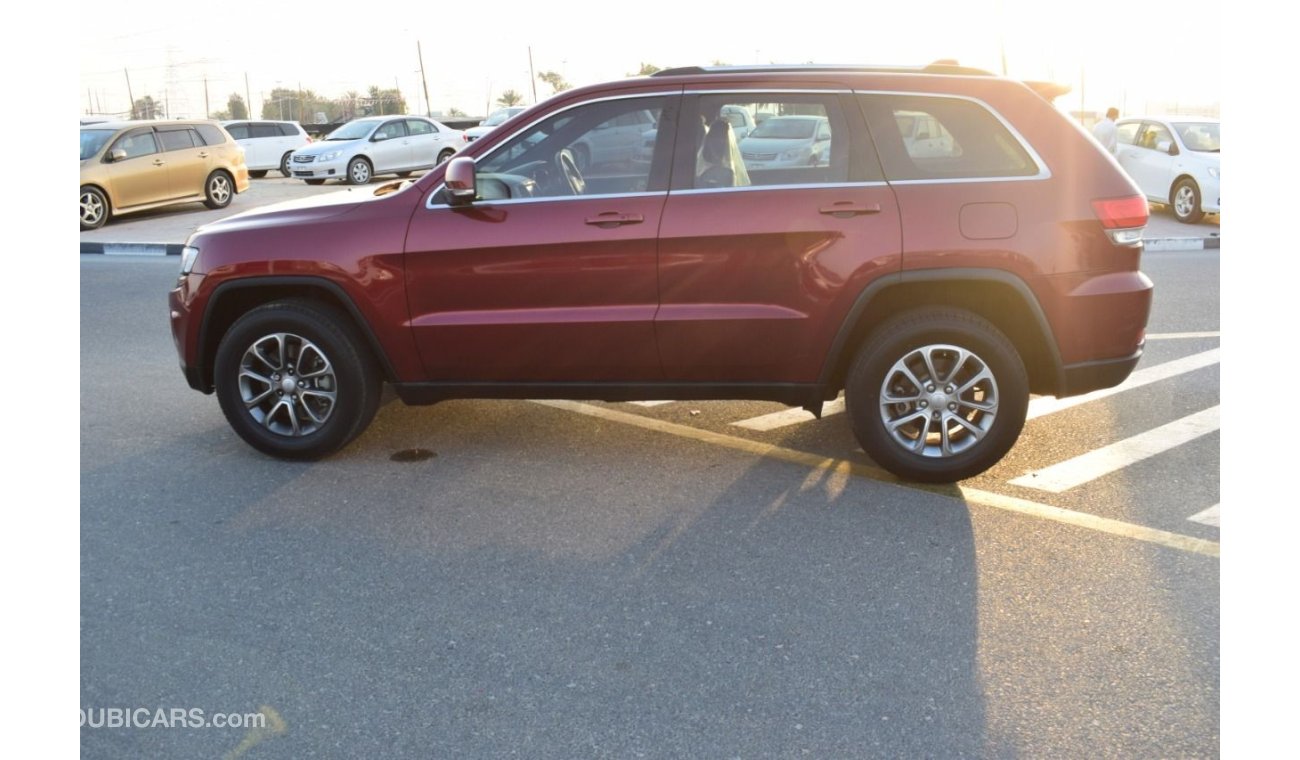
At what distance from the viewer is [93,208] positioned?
17.8 m

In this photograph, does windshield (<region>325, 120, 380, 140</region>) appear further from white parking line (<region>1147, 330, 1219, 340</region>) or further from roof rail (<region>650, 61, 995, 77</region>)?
roof rail (<region>650, 61, 995, 77</region>)

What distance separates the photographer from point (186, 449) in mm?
6191

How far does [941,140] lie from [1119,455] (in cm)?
181

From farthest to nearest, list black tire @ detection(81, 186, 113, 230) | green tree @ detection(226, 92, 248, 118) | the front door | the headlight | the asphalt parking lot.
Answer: green tree @ detection(226, 92, 248, 118) → black tire @ detection(81, 186, 113, 230) → the headlight → the front door → the asphalt parking lot

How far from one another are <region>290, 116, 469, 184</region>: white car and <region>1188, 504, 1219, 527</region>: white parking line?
22.1 metres

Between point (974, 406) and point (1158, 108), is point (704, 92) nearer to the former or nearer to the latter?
point (974, 406)

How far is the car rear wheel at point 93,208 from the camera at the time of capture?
17.6 m

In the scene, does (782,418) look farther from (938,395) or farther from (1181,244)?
(1181,244)

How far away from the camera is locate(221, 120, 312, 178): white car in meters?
29.8

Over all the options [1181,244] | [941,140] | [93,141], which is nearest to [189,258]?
[941,140]

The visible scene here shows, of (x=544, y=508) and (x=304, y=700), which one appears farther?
(x=544, y=508)

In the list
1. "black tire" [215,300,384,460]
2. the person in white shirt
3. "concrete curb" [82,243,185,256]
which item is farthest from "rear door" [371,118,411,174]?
"black tire" [215,300,384,460]
